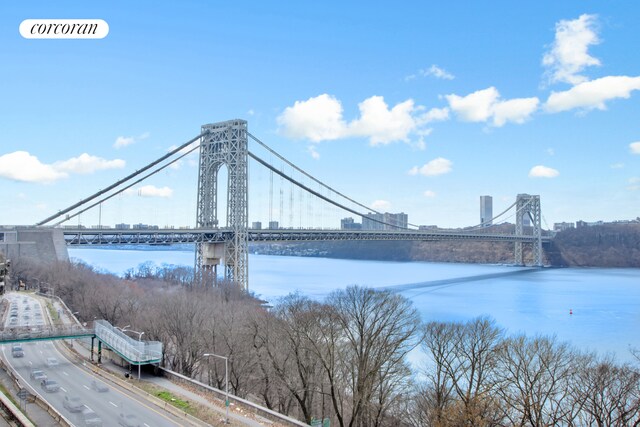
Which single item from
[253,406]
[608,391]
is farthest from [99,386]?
[608,391]

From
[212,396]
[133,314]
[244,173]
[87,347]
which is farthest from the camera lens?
[244,173]

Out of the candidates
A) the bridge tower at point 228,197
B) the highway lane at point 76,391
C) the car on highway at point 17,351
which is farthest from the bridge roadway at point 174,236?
the car on highway at point 17,351

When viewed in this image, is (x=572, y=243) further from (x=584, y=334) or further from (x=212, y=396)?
(x=212, y=396)

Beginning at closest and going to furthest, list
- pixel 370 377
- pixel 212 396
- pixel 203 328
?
pixel 212 396, pixel 370 377, pixel 203 328

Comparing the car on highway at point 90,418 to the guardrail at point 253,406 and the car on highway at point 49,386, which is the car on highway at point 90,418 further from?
the guardrail at point 253,406

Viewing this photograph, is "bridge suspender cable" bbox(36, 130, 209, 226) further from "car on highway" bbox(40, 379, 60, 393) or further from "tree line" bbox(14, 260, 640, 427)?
"car on highway" bbox(40, 379, 60, 393)

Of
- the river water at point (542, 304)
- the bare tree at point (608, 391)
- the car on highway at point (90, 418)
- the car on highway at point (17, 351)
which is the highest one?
the bare tree at point (608, 391)

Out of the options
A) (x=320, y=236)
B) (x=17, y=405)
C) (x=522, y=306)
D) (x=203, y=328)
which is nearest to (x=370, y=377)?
(x=203, y=328)

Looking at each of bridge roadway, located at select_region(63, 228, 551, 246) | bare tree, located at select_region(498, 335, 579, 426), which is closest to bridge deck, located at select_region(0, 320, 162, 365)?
bare tree, located at select_region(498, 335, 579, 426)
